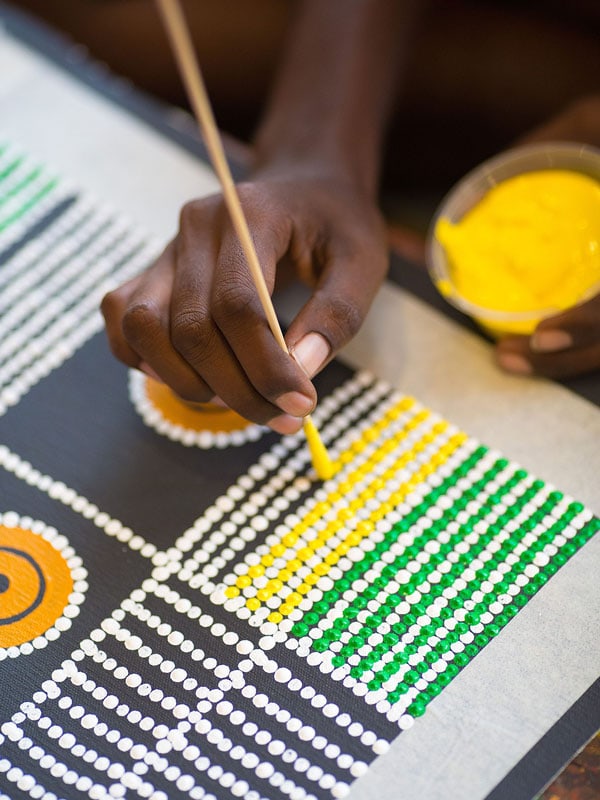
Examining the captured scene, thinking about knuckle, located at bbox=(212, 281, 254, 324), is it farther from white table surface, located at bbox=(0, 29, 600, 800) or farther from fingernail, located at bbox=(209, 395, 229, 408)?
white table surface, located at bbox=(0, 29, 600, 800)

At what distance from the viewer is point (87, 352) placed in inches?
36.5

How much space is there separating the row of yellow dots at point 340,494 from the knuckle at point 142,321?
0.20 m

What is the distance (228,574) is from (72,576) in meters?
0.13

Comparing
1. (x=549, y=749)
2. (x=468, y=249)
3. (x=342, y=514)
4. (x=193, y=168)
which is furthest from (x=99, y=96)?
(x=549, y=749)

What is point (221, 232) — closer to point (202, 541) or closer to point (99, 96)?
point (202, 541)

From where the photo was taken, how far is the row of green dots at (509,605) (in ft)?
2.33

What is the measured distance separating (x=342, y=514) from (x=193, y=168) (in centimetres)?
46

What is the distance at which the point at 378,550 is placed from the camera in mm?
785

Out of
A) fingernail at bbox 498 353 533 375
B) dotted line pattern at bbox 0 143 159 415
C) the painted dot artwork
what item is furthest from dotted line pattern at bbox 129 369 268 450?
fingernail at bbox 498 353 533 375

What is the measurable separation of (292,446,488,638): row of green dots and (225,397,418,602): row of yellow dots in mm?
35

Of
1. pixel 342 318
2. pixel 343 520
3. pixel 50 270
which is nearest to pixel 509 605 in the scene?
pixel 343 520

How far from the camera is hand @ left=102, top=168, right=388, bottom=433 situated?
0.72 metres

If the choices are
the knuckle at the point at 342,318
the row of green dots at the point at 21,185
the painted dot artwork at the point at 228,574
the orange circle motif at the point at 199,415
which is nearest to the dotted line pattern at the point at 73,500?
the painted dot artwork at the point at 228,574

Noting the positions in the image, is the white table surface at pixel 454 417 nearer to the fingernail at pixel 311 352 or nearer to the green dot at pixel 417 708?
the green dot at pixel 417 708
